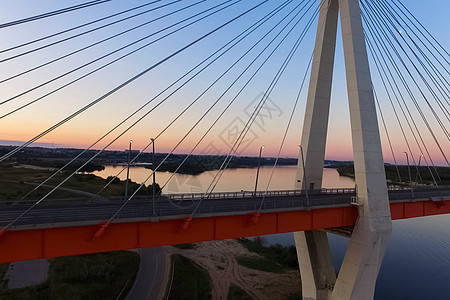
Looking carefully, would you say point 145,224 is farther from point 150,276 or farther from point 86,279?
point 150,276

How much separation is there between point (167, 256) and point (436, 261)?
32996 millimetres

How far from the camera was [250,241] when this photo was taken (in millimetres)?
48906

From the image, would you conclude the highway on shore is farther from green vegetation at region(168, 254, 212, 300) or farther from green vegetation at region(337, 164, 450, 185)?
green vegetation at region(337, 164, 450, 185)

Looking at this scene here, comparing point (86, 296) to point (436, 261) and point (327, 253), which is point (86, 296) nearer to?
point (327, 253)

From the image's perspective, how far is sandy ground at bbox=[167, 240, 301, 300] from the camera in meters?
30.5

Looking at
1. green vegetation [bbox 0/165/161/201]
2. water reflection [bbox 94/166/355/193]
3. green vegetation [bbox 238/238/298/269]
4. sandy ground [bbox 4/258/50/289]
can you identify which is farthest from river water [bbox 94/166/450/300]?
green vegetation [bbox 0/165/161/201]

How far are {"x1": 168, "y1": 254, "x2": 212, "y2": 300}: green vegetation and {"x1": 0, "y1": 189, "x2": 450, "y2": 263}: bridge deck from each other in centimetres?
1386

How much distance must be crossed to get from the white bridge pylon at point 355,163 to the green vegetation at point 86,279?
17380 millimetres

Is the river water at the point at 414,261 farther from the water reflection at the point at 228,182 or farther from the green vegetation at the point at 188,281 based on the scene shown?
the water reflection at the point at 228,182

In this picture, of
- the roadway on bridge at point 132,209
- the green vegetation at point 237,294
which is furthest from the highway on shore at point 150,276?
the roadway on bridge at point 132,209

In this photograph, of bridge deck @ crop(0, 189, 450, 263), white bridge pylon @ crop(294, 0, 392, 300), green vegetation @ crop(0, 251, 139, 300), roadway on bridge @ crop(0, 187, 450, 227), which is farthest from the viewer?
green vegetation @ crop(0, 251, 139, 300)

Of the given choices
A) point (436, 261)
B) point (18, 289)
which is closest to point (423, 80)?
point (436, 261)

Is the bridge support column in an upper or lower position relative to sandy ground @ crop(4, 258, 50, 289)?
upper

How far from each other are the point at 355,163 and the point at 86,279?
86.1 feet
